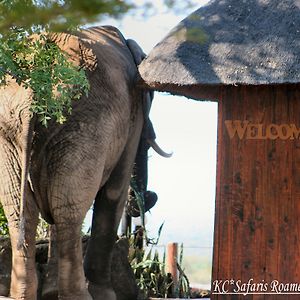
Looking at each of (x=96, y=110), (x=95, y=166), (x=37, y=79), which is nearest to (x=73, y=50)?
(x=96, y=110)

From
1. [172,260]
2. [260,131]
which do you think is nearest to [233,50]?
[260,131]

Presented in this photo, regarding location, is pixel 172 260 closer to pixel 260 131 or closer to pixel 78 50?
pixel 260 131

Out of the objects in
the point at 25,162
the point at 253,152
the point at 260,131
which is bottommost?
the point at 25,162

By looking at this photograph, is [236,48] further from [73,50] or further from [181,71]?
[73,50]

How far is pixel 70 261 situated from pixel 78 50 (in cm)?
179

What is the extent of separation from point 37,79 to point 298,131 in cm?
257

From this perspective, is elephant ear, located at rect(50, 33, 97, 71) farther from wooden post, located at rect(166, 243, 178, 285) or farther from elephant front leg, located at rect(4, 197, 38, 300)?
wooden post, located at rect(166, 243, 178, 285)

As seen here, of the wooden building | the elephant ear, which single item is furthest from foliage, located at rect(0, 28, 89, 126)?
the wooden building

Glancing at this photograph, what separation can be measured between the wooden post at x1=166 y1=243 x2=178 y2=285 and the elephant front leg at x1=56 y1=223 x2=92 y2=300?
115 inches

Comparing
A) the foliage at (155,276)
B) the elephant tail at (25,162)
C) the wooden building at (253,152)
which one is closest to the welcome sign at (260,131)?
the wooden building at (253,152)

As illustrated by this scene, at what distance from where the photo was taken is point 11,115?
6.84 metres

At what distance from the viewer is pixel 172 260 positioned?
10336 mm

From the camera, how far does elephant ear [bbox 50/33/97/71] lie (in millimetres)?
Answer: 7133

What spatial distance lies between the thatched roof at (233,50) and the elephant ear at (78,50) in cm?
51
